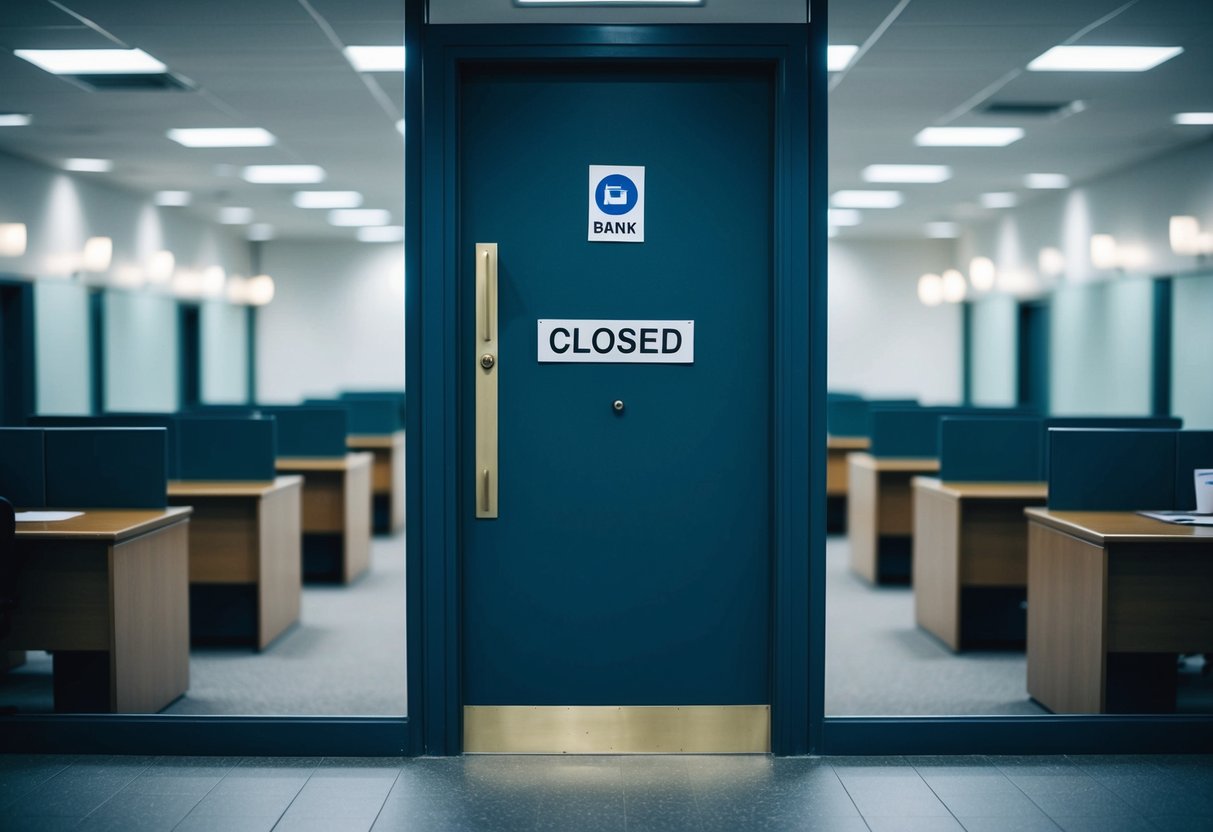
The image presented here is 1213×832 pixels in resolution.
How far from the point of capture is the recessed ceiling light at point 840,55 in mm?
4145

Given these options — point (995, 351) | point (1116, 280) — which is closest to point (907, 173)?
point (1116, 280)

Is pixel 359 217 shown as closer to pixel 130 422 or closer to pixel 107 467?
pixel 130 422

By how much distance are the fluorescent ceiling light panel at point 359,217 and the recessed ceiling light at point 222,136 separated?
2772mm

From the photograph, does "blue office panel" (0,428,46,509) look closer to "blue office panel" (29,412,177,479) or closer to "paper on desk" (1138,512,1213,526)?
"blue office panel" (29,412,177,479)

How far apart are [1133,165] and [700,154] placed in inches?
197

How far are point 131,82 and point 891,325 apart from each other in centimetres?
805

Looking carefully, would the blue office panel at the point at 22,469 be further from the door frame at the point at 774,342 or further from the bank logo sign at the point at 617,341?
the bank logo sign at the point at 617,341

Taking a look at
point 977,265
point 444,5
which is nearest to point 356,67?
point 444,5

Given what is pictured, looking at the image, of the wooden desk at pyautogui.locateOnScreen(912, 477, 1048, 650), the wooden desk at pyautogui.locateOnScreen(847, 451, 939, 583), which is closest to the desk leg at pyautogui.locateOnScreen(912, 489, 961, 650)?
the wooden desk at pyautogui.locateOnScreen(912, 477, 1048, 650)

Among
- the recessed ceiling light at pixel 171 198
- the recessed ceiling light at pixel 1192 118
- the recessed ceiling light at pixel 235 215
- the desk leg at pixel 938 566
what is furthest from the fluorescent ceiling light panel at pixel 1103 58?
the recessed ceiling light at pixel 235 215

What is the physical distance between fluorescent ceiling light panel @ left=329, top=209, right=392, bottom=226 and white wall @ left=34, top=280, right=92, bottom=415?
2.38m

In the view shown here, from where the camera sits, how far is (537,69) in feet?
9.21

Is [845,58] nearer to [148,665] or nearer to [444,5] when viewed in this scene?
[444,5]

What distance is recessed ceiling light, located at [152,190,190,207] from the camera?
309 inches
